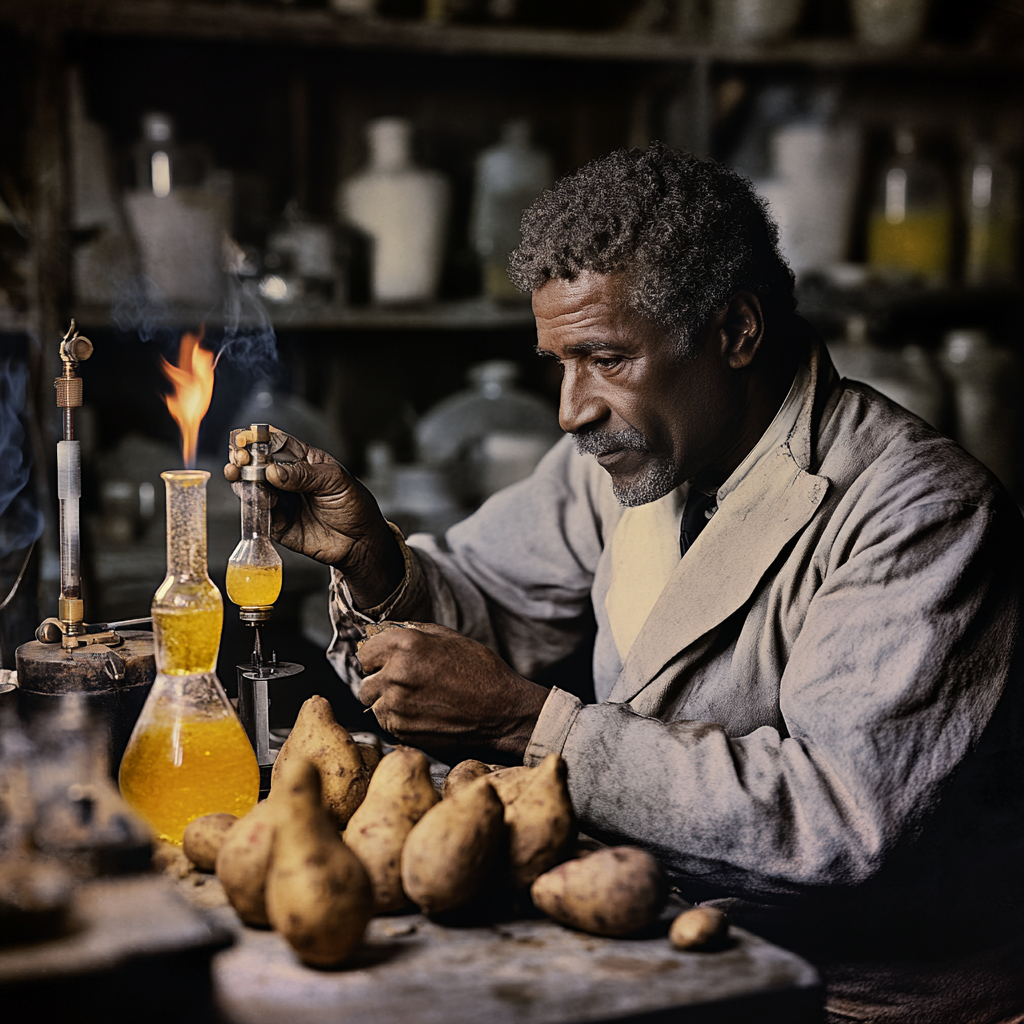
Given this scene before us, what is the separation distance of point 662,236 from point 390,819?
2.90ft

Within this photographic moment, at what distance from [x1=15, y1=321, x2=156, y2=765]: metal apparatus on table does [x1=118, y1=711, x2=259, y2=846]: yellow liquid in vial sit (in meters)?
0.13

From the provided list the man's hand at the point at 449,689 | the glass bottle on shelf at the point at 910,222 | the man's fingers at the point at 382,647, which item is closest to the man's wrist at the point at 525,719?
the man's hand at the point at 449,689

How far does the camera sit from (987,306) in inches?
135

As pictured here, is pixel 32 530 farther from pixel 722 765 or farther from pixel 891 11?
pixel 891 11

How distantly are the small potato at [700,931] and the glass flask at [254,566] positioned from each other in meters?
0.61

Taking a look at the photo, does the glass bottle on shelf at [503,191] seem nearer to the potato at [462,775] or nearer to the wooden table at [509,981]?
the potato at [462,775]

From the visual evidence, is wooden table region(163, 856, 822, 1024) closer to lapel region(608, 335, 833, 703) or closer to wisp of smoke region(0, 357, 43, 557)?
lapel region(608, 335, 833, 703)

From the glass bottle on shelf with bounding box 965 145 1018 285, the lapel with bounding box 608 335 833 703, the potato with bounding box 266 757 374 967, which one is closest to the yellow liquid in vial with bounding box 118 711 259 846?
the potato with bounding box 266 757 374 967

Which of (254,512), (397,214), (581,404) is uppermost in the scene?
(397,214)

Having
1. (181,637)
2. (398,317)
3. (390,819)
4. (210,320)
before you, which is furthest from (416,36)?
(390,819)

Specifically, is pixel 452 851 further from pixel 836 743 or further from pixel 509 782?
pixel 836 743

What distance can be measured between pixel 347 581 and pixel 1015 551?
3.13ft

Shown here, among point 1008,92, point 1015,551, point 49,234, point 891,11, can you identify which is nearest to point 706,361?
point 1015,551

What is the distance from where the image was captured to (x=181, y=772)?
1.14m
